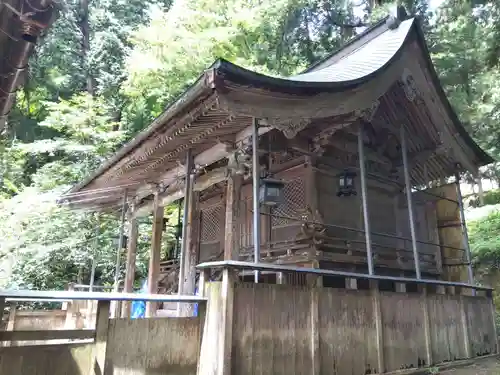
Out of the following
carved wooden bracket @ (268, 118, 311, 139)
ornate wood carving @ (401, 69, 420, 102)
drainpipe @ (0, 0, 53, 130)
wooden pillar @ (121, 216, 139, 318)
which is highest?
ornate wood carving @ (401, 69, 420, 102)

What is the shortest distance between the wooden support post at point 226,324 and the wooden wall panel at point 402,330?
10.2 feet

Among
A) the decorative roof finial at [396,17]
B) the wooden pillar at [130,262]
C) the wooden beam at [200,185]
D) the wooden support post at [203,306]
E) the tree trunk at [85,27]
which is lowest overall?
the wooden support post at [203,306]

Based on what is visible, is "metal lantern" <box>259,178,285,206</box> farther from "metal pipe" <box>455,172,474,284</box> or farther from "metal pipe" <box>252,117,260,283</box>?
"metal pipe" <box>455,172,474,284</box>

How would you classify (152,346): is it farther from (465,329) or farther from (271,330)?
(465,329)

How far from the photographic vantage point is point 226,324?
14.7ft

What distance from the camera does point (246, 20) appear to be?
18.4m

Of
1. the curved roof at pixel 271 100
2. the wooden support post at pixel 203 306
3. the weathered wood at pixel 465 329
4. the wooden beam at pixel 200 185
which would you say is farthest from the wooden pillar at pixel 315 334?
the weathered wood at pixel 465 329

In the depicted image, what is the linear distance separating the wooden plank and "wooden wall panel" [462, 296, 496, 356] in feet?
25.6

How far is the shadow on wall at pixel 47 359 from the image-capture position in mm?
3303

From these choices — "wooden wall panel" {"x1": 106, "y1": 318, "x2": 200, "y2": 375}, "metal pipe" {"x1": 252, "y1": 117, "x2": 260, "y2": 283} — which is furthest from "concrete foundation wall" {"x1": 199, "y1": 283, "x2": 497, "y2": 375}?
"metal pipe" {"x1": 252, "y1": 117, "x2": 260, "y2": 283}

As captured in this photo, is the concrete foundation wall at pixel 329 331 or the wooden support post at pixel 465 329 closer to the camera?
the concrete foundation wall at pixel 329 331

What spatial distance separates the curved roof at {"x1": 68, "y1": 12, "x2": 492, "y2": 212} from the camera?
5281mm

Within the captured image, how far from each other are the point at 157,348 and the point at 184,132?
11.9 ft

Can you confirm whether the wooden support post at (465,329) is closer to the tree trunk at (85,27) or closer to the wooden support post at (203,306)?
the wooden support post at (203,306)
